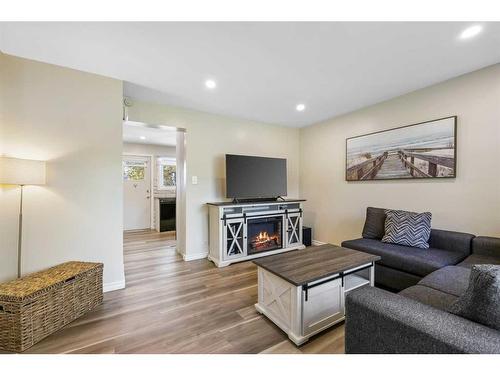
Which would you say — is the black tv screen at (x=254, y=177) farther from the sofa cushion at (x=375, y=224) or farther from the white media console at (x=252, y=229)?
the sofa cushion at (x=375, y=224)

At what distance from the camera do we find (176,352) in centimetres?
→ 151

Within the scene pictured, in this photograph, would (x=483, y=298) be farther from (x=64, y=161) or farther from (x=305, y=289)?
(x=64, y=161)

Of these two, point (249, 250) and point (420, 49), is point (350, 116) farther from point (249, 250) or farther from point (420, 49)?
point (249, 250)

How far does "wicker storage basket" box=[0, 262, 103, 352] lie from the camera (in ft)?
4.99

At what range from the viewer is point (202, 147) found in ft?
11.5

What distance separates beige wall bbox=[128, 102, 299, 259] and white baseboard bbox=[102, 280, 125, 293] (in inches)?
40.9

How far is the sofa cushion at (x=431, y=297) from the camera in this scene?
137 cm

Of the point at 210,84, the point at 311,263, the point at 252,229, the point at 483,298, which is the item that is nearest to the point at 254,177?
the point at 252,229

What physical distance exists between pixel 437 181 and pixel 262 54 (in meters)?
2.54

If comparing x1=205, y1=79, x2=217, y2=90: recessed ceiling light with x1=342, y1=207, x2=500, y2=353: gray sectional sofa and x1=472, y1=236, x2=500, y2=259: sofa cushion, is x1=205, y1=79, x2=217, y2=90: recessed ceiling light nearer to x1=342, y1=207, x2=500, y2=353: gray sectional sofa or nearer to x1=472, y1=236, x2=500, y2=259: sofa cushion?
x1=342, y1=207, x2=500, y2=353: gray sectional sofa

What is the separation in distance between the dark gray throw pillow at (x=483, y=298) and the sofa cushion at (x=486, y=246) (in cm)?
170

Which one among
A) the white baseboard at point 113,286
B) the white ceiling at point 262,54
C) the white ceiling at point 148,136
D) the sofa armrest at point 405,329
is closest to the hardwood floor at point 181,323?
the white baseboard at point 113,286

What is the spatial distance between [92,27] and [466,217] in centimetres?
399
